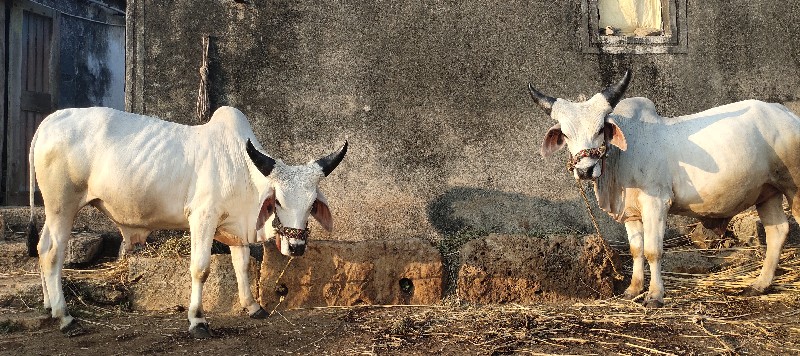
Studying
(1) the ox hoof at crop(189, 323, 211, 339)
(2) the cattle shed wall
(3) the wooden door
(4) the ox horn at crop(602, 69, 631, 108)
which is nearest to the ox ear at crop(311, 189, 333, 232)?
(1) the ox hoof at crop(189, 323, 211, 339)

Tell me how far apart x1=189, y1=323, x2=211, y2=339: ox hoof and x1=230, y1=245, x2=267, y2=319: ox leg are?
599mm

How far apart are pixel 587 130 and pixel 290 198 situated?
2.13 meters

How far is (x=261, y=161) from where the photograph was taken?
5.00 meters

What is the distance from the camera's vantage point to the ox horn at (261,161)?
4.96 m

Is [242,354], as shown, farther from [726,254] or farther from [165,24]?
[726,254]

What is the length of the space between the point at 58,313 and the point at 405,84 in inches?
135

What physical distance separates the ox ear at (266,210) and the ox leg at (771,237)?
371 centimetres

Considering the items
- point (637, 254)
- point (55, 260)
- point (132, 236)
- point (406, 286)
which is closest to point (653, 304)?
point (637, 254)

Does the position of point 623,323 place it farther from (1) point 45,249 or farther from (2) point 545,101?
(1) point 45,249

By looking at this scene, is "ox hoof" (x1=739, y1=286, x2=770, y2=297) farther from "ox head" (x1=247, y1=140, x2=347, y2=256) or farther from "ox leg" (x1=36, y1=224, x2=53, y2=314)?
"ox leg" (x1=36, y1=224, x2=53, y2=314)

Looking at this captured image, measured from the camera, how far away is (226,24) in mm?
6637

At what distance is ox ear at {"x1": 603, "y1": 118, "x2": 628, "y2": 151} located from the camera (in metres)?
5.16

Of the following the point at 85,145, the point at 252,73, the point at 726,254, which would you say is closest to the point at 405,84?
the point at 252,73

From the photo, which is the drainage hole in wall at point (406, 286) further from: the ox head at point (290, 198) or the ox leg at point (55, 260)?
the ox leg at point (55, 260)
